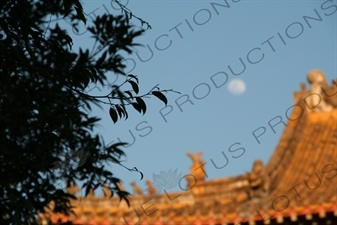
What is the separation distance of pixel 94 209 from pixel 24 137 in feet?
16.2

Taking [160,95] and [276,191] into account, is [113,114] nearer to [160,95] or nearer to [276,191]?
[160,95]

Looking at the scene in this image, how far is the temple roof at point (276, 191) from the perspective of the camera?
993 cm

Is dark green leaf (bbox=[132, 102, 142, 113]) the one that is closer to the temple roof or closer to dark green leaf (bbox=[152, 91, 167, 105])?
dark green leaf (bbox=[152, 91, 167, 105])

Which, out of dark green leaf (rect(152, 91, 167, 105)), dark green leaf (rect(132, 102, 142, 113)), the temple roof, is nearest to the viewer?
dark green leaf (rect(152, 91, 167, 105))

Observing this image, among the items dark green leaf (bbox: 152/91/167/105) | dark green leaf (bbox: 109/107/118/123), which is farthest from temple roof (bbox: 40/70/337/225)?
dark green leaf (bbox: 152/91/167/105)

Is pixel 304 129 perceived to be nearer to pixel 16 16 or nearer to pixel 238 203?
pixel 238 203

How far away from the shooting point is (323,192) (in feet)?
32.5

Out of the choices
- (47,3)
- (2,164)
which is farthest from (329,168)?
(2,164)

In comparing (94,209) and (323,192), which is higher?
(94,209)

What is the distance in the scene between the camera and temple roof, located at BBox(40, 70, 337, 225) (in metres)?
9.93

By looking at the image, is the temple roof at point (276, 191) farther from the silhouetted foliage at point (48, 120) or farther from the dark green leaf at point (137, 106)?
the dark green leaf at point (137, 106)

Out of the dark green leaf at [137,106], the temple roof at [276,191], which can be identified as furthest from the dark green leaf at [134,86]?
the temple roof at [276,191]

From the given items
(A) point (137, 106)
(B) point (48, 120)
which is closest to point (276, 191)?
(B) point (48, 120)

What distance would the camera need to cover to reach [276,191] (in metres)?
11.2
